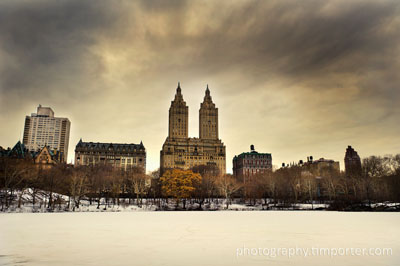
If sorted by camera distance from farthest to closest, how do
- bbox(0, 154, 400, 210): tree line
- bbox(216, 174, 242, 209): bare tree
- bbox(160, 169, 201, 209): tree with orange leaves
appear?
bbox(216, 174, 242, 209): bare tree < bbox(160, 169, 201, 209): tree with orange leaves < bbox(0, 154, 400, 210): tree line

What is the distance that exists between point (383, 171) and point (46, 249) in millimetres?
79141

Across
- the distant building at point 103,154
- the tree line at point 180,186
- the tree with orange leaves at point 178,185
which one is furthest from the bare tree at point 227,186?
the distant building at point 103,154

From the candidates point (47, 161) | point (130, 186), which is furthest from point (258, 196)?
point (47, 161)

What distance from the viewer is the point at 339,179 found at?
7812 cm

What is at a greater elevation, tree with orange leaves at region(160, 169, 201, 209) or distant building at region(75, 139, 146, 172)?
distant building at region(75, 139, 146, 172)

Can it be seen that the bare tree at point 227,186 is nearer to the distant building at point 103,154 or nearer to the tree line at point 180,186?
the tree line at point 180,186

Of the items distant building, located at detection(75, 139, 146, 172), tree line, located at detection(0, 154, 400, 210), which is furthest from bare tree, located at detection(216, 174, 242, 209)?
distant building, located at detection(75, 139, 146, 172)

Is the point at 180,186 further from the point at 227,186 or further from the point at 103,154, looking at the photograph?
the point at 103,154

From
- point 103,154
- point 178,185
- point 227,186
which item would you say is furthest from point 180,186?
point 103,154

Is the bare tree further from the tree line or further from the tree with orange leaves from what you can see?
the tree with orange leaves

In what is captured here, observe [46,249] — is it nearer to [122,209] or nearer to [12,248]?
[12,248]

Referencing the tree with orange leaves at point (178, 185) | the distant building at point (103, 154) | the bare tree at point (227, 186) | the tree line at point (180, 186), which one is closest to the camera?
the tree line at point (180, 186)


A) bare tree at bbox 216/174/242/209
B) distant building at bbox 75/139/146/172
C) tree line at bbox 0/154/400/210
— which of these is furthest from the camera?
distant building at bbox 75/139/146/172

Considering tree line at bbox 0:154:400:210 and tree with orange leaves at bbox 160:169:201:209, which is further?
tree with orange leaves at bbox 160:169:201:209
